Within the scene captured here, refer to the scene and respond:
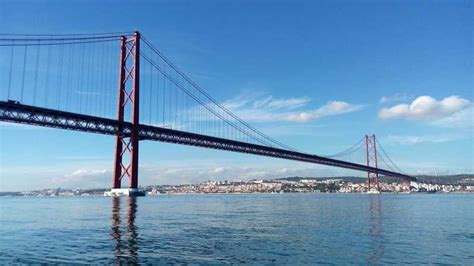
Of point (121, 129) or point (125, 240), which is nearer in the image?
point (125, 240)

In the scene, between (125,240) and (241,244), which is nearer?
(241,244)

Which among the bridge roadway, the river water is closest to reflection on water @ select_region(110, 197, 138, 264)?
the river water

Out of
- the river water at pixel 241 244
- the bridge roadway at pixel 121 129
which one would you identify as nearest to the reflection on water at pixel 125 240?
the river water at pixel 241 244

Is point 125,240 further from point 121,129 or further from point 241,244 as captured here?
point 121,129

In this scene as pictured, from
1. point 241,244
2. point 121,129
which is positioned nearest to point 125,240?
point 241,244

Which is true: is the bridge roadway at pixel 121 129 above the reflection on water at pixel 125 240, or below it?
above

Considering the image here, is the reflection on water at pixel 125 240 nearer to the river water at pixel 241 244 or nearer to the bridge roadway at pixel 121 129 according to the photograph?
the river water at pixel 241 244

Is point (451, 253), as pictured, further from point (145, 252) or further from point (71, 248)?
point (71, 248)

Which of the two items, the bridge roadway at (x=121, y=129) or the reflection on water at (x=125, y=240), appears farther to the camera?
the bridge roadway at (x=121, y=129)

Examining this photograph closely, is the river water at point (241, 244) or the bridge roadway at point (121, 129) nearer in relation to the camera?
the river water at point (241, 244)

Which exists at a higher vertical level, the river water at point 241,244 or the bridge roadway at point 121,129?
the bridge roadway at point 121,129

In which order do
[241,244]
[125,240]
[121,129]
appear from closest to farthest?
[241,244] < [125,240] < [121,129]

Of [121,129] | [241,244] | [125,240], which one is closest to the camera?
[241,244]
